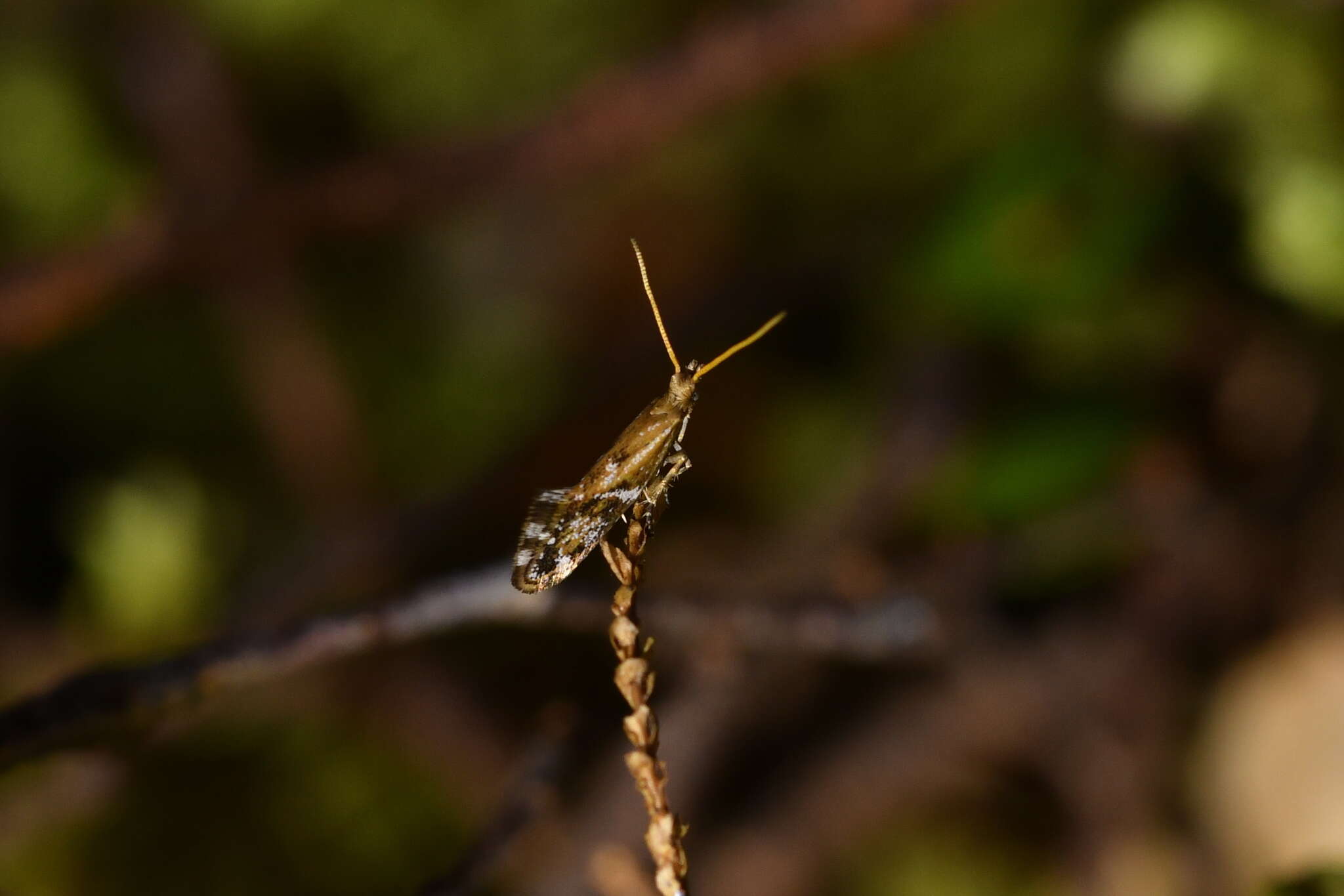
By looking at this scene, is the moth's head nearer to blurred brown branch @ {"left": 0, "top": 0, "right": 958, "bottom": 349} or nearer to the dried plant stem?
the dried plant stem

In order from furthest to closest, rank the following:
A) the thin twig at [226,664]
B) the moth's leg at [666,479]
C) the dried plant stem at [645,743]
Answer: the moth's leg at [666,479]
the thin twig at [226,664]
the dried plant stem at [645,743]

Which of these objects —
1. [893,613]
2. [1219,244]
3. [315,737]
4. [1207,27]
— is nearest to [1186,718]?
[893,613]

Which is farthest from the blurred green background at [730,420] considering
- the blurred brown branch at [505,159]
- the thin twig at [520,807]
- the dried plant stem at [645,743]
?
the dried plant stem at [645,743]

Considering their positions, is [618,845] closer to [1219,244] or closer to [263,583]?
[263,583]

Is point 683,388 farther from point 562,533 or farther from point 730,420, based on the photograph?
point 730,420

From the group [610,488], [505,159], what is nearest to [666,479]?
[610,488]

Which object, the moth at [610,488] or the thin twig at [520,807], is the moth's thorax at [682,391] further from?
the thin twig at [520,807]

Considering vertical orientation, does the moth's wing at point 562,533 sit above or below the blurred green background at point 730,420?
below

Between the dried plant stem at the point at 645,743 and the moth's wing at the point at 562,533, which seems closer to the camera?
the dried plant stem at the point at 645,743
